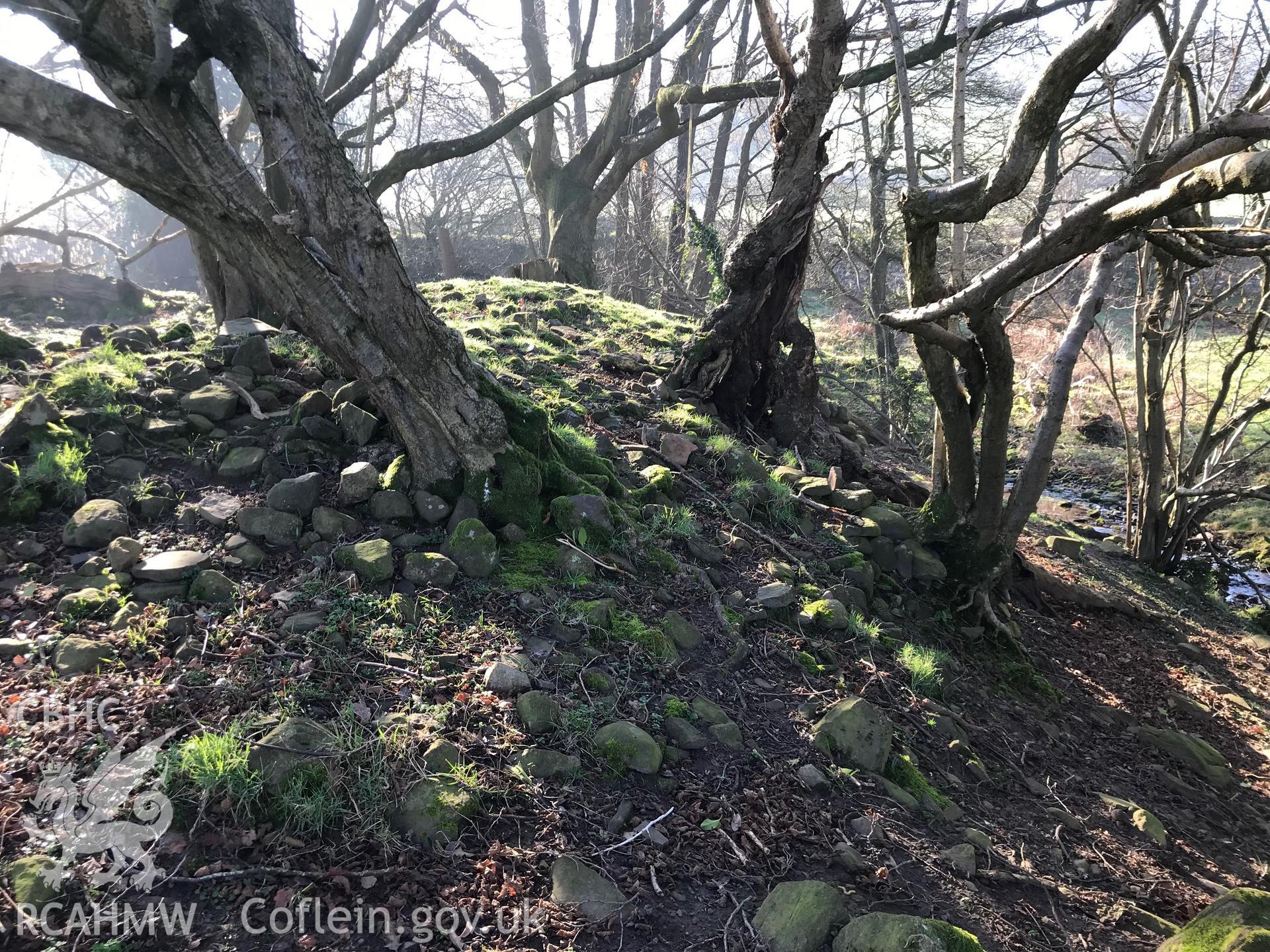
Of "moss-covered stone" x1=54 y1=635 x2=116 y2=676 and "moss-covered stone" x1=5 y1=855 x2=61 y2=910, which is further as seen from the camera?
"moss-covered stone" x1=54 y1=635 x2=116 y2=676

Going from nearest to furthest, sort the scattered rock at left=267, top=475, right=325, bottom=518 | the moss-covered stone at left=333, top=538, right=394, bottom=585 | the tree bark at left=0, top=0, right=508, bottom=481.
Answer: the tree bark at left=0, top=0, right=508, bottom=481
the moss-covered stone at left=333, top=538, right=394, bottom=585
the scattered rock at left=267, top=475, right=325, bottom=518

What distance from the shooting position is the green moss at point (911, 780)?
2.98 m

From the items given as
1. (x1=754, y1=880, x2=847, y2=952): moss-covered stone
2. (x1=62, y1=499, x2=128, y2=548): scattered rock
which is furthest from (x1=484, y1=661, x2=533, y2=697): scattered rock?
(x1=62, y1=499, x2=128, y2=548): scattered rock

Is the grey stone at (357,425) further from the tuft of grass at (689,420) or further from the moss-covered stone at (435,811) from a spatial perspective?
the tuft of grass at (689,420)

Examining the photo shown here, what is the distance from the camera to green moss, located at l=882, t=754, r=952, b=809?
9.78ft

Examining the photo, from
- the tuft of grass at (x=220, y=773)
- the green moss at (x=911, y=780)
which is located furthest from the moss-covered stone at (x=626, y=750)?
the tuft of grass at (x=220, y=773)

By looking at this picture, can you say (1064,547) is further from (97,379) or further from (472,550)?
(97,379)

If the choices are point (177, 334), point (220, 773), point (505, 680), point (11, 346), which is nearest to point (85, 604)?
point (220, 773)

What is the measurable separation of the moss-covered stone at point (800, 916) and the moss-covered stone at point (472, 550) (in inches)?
74.0

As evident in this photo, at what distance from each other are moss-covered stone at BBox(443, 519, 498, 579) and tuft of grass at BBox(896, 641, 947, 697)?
2.23 meters

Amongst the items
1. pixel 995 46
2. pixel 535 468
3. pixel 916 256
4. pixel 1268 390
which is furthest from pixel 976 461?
pixel 995 46

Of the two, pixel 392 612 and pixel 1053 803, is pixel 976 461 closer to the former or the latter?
pixel 1053 803

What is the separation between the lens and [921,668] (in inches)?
148

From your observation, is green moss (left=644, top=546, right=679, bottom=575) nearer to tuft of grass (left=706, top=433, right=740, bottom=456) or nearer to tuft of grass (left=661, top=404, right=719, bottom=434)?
tuft of grass (left=706, top=433, right=740, bottom=456)
